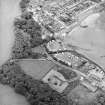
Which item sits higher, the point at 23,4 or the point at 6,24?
the point at 23,4

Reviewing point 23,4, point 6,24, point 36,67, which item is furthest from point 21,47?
point 23,4

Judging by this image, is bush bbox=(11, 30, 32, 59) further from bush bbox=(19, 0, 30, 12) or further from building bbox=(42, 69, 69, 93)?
bush bbox=(19, 0, 30, 12)

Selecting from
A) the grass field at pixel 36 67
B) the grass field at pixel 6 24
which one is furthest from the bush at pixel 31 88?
the grass field at pixel 6 24

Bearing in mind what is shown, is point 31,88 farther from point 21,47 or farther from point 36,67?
point 21,47

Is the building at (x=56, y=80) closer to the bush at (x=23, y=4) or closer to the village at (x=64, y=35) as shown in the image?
the village at (x=64, y=35)

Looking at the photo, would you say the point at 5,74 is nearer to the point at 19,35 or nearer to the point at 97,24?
the point at 19,35

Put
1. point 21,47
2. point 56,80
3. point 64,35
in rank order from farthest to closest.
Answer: point 64,35, point 21,47, point 56,80

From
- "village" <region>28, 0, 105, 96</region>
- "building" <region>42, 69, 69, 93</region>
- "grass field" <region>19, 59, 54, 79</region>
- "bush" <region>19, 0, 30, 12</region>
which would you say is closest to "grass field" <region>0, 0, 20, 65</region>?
"bush" <region>19, 0, 30, 12</region>

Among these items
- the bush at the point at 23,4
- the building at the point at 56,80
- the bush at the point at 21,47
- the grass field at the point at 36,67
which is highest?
the bush at the point at 23,4

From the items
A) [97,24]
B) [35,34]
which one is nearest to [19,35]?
[35,34]

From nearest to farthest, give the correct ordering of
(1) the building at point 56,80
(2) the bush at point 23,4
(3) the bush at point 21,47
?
(1) the building at point 56,80, (3) the bush at point 21,47, (2) the bush at point 23,4

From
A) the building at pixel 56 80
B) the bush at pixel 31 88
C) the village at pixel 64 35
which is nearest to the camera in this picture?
the bush at pixel 31 88
